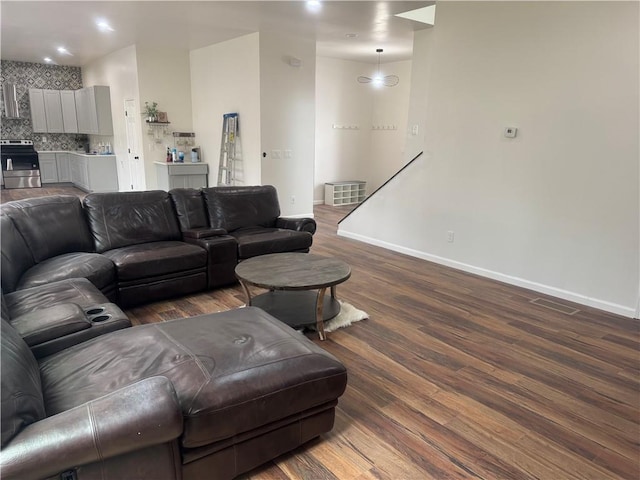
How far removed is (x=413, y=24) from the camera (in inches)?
217

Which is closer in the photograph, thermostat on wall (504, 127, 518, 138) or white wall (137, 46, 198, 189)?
thermostat on wall (504, 127, 518, 138)

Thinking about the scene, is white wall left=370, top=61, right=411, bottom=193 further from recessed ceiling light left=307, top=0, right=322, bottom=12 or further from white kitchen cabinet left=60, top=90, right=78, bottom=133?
white kitchen cabinet left=60, top=90, right=78, bottom=133

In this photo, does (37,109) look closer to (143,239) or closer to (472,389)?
(143,239)

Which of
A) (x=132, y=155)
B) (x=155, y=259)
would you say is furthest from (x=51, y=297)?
(x=132, y=155)

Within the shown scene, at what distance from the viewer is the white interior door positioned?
7.58 metres

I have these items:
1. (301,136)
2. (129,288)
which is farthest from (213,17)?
(129,288)

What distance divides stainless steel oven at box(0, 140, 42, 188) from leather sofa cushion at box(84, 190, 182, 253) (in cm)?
753

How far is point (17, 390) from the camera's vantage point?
1315mm

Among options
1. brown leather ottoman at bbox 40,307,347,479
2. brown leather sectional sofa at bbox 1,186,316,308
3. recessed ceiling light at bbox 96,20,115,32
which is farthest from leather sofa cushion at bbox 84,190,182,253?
recessed ceiling light at bbox 96,20,115,32

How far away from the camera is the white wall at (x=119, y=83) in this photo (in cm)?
735

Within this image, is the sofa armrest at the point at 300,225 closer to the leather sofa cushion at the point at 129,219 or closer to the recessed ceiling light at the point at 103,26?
the leather sofa cushion at the point at 129,219

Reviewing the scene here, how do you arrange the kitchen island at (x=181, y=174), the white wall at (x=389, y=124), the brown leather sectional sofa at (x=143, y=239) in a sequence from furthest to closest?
the white wall at (x=389, y=124) < the kitchen island at (x=181, y=174) < the brown leather sectional sofa at (x=143, y=239)

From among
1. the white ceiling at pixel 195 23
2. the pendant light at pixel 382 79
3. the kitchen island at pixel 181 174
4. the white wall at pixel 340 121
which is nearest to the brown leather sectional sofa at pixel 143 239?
the white ceiling at pixel 195 23

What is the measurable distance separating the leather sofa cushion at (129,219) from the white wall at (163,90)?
372 centimetres
